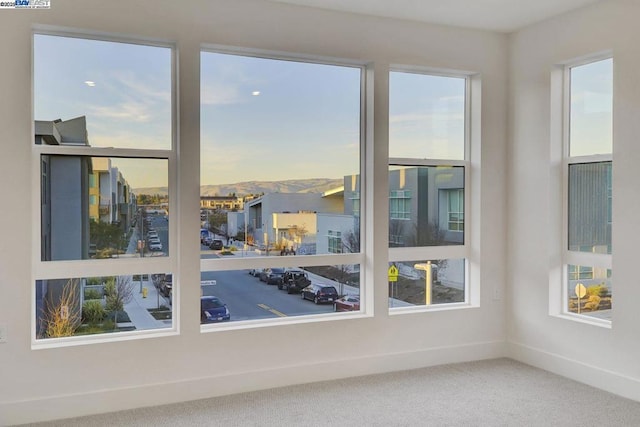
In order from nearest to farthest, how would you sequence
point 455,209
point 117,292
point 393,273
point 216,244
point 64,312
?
point 64,312 < point 117,292 < point 216,244 < point 393,273 < point 455,209

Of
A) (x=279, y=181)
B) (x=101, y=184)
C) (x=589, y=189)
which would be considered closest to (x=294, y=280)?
(x=279, y=181)

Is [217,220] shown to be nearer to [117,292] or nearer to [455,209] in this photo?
[117,292]

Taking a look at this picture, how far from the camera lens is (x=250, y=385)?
383 centimetres

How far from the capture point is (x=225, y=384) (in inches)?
148

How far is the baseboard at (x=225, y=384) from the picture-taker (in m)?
3.32

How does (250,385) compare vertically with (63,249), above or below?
below

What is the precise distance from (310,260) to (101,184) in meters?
1.54

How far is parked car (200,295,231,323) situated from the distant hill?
742 millimetres

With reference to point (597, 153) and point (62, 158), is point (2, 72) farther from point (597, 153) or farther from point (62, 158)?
point (597, 153)

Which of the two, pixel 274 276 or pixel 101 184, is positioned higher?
pixel 101 184

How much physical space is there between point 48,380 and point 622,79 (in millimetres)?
4167

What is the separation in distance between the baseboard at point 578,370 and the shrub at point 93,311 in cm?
323

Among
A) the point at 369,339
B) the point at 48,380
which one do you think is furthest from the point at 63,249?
the point at 369,339

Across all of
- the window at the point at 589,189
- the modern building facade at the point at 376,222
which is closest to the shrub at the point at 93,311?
the modern building facade at the point at 376,222
